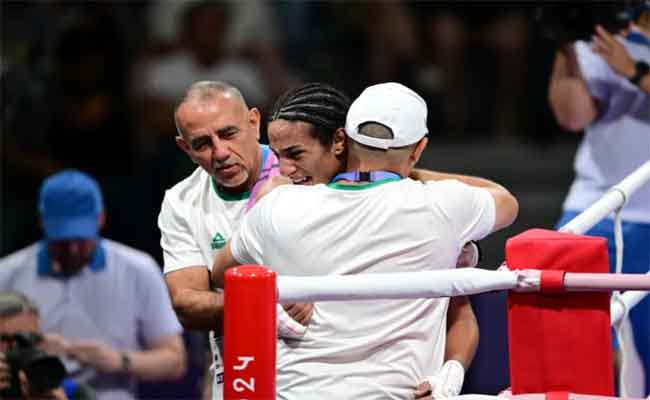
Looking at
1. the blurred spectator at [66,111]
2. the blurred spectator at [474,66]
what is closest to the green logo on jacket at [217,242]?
the blurred spectator at [66,111]

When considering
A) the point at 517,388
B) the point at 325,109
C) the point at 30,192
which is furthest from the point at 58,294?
the point at 517,388

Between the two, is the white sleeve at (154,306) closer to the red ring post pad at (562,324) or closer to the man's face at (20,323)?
the man's face at (20,323)

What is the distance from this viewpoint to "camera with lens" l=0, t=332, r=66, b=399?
438 centimetres

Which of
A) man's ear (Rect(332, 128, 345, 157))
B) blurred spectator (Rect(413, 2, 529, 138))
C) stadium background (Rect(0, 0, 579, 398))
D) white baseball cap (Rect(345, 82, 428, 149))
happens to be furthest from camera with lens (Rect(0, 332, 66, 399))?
blurred spectator (Rect(413, 2, 529, 138))

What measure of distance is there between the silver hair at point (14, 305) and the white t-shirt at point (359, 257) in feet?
5.98

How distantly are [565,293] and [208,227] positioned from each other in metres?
1.15

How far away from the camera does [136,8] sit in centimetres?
780

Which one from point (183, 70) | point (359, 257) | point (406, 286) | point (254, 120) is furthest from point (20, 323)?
point (183, 70)

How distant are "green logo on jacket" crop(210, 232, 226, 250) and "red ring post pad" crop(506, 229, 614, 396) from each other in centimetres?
98

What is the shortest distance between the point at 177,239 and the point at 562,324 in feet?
4.02

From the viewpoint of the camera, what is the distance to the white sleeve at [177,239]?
375cm

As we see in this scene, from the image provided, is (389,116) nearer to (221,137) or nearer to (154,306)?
(221,137)

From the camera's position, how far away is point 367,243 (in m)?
3.17

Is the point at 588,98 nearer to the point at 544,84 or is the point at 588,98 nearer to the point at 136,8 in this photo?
the point at 544,84
